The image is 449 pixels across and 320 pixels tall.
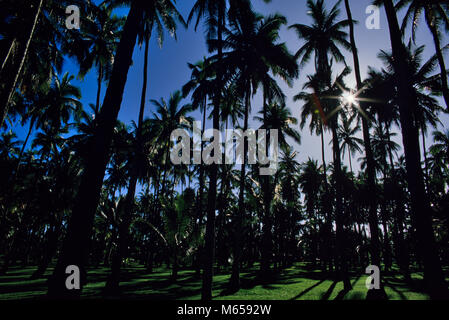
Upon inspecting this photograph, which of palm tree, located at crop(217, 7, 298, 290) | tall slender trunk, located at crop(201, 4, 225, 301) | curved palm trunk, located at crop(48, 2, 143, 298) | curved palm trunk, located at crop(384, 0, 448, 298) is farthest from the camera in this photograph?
palm tree, located at crop(217, 7, 298, 290)

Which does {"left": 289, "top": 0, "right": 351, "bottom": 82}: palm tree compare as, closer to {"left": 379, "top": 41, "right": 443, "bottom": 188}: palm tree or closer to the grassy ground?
{"left": 379, "top": 41, "right": 443, "bottom": 188}: palm tree

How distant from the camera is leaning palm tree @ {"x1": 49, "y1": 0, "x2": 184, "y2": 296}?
4.13 m

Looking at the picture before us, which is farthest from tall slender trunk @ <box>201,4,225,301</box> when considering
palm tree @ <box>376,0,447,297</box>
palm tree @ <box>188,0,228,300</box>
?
palm tree @ <box>376,0,447,297</box>

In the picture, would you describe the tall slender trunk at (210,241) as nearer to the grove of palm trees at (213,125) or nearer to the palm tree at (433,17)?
the grove of palm trees at (213,125)

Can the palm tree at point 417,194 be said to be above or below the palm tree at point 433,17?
below

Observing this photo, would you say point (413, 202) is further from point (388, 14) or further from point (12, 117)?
point (12, 117)

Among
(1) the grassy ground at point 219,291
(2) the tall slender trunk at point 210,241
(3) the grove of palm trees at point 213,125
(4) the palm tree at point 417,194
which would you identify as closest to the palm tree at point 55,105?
(3) the grove of palm trees at point 213,125

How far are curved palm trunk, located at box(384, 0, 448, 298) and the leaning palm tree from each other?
24.3ft

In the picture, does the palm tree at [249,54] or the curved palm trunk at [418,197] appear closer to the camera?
the curved palm trunk at [418,197]

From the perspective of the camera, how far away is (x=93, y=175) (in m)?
4.60

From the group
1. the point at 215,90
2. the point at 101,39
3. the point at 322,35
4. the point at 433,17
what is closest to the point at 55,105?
the point at 101,39

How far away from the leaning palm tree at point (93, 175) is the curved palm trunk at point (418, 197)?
7408mm

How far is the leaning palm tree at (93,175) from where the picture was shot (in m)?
4.13

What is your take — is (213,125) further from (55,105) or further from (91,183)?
(55,105)
